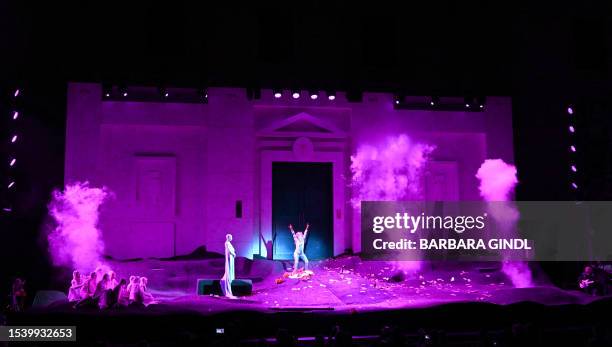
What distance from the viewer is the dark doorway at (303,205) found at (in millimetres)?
17156

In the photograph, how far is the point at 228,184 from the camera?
1652 cm

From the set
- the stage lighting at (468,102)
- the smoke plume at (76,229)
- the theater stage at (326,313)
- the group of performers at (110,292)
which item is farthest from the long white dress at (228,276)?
the stage lighting at (468,102)

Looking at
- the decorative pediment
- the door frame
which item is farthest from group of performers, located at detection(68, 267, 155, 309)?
the decorative pediment

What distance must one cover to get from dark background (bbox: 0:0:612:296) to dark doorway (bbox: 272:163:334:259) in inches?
113

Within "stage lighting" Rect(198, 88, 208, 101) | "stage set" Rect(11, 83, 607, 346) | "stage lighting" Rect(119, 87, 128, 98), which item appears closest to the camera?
"stage set" Rect(11, 83, 607, 346)

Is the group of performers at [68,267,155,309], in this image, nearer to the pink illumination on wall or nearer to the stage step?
the stage step

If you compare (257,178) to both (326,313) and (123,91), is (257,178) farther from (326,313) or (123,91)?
(326,313)

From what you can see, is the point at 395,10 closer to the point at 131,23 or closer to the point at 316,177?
the point at 316,177

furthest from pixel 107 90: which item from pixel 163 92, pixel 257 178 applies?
pixel 257 178

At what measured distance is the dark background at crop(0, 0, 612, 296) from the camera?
16125mm

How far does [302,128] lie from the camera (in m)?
17.2

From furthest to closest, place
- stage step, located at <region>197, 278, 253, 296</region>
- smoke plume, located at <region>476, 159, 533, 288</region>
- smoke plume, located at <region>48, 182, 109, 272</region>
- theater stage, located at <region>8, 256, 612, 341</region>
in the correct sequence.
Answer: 1. smoke plume, located at <region>476, 159, 533, 288</region>
2. smoke plume, located at <region>48, 182, 109, 272</region>
3. stage step, located at <region>197, 278, 253, 296</region>
4. theater stage, located at <region>8, 256, 612, 341</region>

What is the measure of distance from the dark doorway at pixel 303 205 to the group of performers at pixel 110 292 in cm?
645

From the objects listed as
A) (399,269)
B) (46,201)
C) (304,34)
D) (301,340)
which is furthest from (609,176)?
(46,201)
